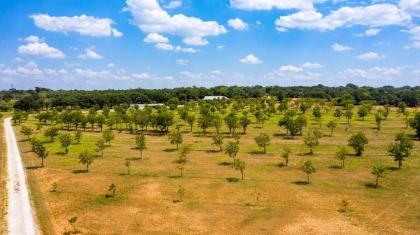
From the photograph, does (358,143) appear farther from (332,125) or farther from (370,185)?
(332,125)

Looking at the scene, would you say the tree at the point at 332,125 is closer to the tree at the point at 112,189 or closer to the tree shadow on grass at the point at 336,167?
the tree shadow on grass at the point at 336,167

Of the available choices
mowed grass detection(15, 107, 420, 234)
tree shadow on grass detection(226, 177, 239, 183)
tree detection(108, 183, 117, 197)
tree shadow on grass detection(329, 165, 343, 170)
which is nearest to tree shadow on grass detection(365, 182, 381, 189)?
mowed grass detection(15, 107, 420, 234)

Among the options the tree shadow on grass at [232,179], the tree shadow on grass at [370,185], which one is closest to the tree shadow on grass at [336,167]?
the tree shadow on grass at [370,185]

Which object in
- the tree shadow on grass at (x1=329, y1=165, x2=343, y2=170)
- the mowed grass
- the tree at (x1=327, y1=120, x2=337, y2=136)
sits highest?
the tree at (x1=327, y1=120, x2=337, y2=136)

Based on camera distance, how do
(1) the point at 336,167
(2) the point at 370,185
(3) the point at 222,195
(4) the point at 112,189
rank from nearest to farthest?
1. (3) the point at 222,195
2. (4) the point at 112,189
3. (2) the point at 370,185
4. (1) the point at 336,167

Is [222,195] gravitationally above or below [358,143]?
below

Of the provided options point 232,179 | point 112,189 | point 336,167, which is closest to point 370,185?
point 336,167

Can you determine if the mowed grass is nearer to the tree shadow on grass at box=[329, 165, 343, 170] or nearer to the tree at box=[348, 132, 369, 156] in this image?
the tree shadow on grass at box=[329, 165, 343, 170]

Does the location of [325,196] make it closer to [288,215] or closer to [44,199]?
[288,215]
